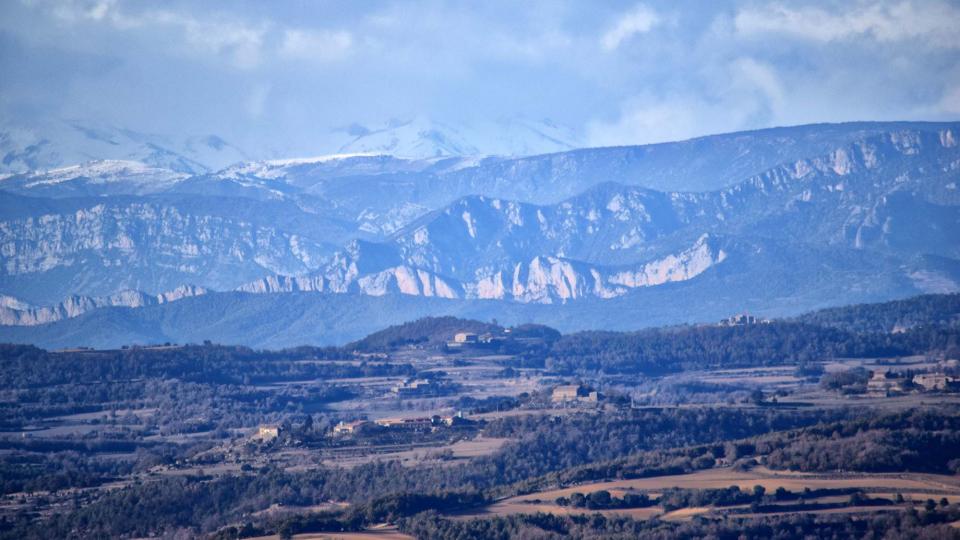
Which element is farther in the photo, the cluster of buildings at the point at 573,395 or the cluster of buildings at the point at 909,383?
the cluster of buildings at the point at 573,395

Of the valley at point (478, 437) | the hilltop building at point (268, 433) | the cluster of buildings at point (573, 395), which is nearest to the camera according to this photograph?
the valley at point (478, 437)

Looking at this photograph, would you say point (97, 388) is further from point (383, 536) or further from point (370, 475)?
point (383, 536)

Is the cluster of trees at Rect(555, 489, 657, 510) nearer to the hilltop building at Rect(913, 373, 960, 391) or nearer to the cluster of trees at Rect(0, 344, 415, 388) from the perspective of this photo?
the hilltop building at Rect(913, 373, 960, 391)

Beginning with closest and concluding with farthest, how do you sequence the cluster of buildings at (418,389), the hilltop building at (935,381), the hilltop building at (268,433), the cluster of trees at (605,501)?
the cluster of trees at (605,501) → the hilltop building at (268,433) → the hilltop building at (935,381) → the cluster of buildings at (418,389)

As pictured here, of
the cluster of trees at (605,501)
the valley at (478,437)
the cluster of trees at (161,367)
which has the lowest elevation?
the cluster of trees at (605,501)

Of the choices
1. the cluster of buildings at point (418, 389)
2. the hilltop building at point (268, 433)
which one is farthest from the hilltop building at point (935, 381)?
the cluster of buildings at point (418, 389)

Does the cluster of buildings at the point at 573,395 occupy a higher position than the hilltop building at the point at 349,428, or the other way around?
the cluster of buildings at the point at 573,395

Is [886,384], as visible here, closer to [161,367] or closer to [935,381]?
[935,381]

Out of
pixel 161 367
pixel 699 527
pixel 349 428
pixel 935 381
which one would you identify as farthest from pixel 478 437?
pixel 161 367

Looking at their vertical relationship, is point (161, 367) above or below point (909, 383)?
above

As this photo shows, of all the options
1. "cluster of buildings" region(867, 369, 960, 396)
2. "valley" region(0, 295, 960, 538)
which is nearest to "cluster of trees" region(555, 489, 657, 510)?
"valley" region(0, 295, 960, 538)

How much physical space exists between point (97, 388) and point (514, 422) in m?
50.8

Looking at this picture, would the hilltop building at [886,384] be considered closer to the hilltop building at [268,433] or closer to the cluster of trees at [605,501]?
the hilltop building at [268,433]

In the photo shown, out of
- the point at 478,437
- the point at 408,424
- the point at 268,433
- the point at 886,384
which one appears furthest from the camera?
the point at 886,384
